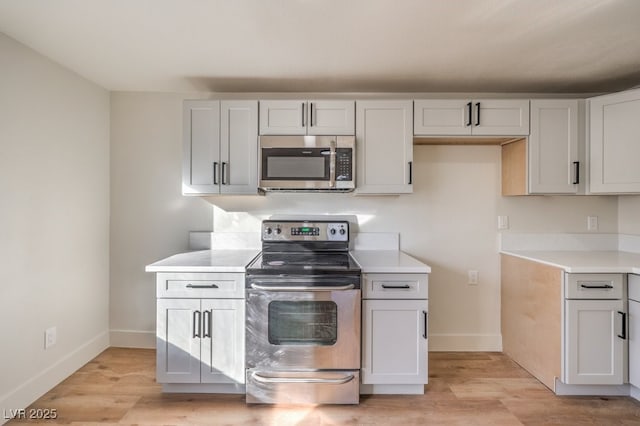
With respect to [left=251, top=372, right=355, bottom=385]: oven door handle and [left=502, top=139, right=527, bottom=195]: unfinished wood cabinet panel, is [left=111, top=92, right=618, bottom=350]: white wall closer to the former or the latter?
[left=502, top=139, right=527, bottom=195]: unfinished wood cabinet panel

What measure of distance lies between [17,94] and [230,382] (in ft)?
7.26

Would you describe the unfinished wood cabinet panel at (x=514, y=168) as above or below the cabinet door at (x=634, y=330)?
above

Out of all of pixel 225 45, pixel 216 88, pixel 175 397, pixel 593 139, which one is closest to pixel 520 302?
pixel 593 139

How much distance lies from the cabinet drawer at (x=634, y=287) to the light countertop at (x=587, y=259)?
45 millimetres

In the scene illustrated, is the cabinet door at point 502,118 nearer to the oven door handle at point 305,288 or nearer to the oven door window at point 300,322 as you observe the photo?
the oven door handle at point 305,288

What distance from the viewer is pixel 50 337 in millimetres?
2314

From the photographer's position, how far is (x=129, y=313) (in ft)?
9.67

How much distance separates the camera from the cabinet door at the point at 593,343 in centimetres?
216

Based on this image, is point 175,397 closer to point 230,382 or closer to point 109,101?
point 230,382

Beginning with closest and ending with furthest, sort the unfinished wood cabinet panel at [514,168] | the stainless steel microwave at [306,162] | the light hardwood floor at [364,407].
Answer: the light hardwood floor at [364,407] < the stainless steel microwave at [306,162] < the unfinished wood cabinet panel at [514,168]

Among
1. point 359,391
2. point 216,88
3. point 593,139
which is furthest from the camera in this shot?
point 216,88

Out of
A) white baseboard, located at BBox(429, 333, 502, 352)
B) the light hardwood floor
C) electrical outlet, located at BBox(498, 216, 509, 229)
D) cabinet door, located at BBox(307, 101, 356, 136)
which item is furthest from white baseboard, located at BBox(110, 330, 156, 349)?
electrical outlet, located at BBox(498, 216, 509, 229)

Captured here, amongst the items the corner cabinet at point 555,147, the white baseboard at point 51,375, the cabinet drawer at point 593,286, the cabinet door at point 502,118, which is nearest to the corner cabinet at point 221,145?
the white baseboard at point 51,375

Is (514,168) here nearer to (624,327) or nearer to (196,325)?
(624,327)
